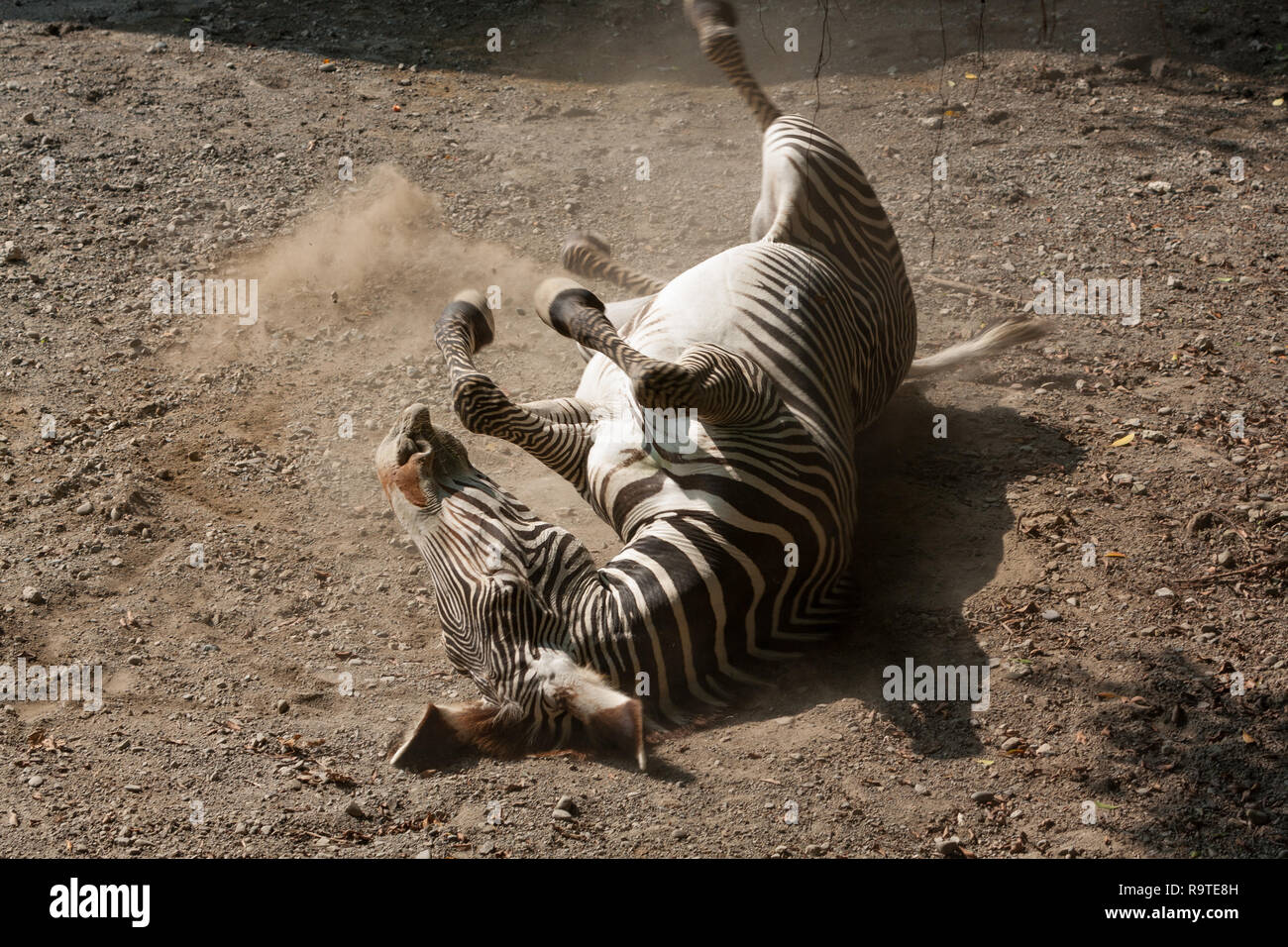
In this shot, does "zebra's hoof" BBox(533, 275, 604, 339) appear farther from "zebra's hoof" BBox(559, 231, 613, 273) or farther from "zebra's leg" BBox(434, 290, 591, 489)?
"zebra's hoof" BBox(559, 231, 613, 273)

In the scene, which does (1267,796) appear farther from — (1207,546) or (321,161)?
(321,161)

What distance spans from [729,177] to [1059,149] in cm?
273

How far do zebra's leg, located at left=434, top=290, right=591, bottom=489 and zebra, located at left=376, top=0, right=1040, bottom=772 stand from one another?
1cm

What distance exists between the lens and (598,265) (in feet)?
23.4

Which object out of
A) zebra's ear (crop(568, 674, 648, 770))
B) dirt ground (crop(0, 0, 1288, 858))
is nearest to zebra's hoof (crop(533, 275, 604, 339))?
dirt ground (crop(0, 0, 1288, 858))

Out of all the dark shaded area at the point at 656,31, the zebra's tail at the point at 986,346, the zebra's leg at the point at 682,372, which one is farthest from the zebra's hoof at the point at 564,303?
the dark shaded area at the point at 656,31

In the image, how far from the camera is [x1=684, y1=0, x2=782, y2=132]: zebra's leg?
722 cm

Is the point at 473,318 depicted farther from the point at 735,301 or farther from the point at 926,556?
the point at 926,556

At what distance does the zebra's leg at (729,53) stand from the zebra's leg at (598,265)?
1.28m

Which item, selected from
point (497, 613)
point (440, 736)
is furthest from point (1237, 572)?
point (440, 736)

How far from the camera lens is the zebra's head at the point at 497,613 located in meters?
4.07

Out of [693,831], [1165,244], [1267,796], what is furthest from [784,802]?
[1165,244]

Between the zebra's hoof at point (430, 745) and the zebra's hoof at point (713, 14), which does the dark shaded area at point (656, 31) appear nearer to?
the zebra's hoof at point (713, 14)

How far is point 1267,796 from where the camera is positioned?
3.84 metres
